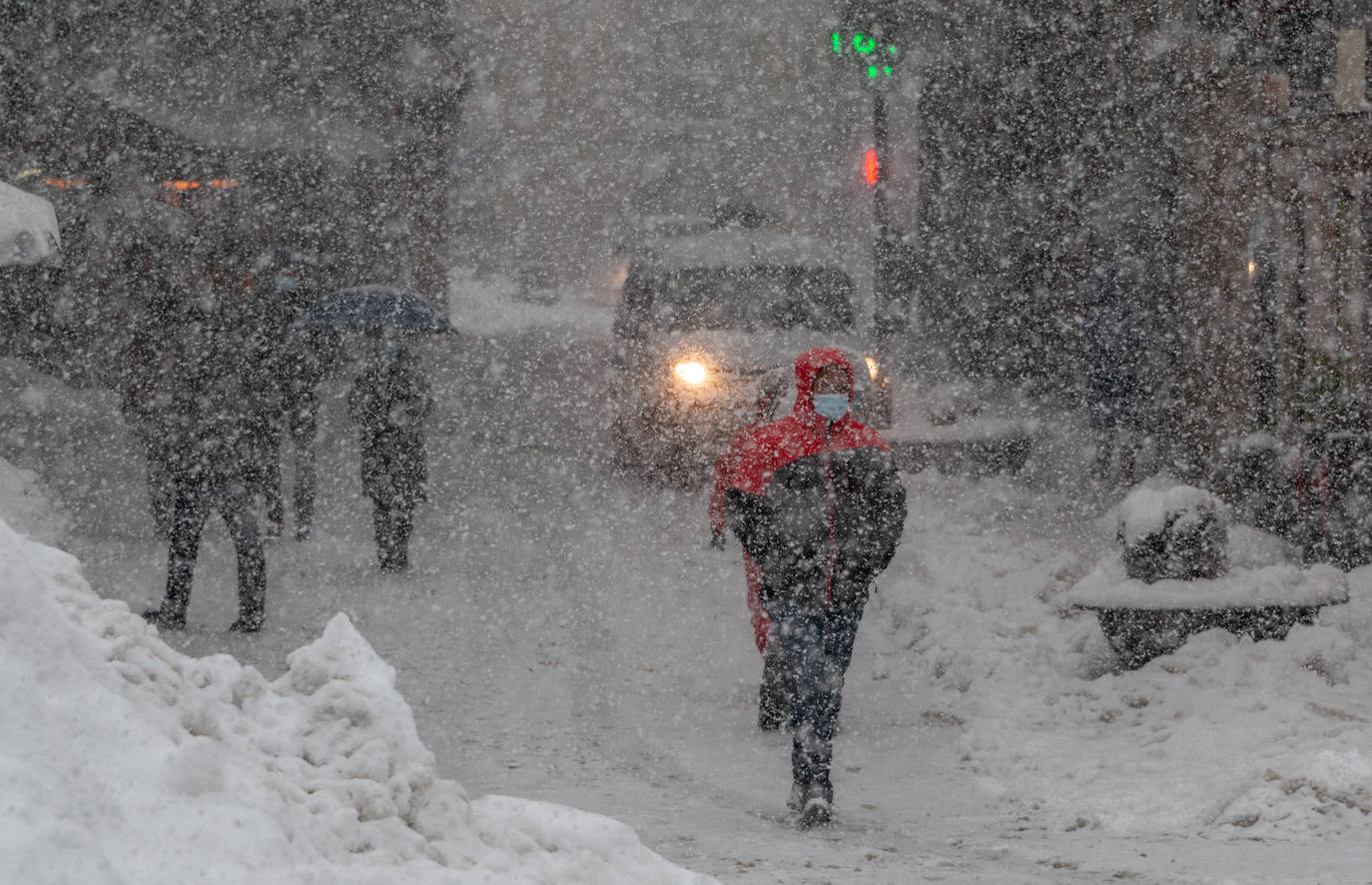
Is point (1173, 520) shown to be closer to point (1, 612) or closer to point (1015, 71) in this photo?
point (1, 612)

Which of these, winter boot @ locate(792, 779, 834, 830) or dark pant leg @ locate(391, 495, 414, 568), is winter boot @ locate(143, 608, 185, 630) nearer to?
dark pant leg @ locate(391, 495, 414, 568)

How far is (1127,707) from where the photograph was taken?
6980 millimetres

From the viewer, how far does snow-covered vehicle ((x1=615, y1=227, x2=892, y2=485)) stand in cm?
1288

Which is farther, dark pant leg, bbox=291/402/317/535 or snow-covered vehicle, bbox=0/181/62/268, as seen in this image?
dark pant leg, bbox=291/402/317/535

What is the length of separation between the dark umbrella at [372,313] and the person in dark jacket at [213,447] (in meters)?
2.36

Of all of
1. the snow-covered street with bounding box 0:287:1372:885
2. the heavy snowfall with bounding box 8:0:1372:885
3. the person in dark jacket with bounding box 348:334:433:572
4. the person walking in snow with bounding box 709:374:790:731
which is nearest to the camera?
the heavy snowfall with bounding box 8:0:1372:885

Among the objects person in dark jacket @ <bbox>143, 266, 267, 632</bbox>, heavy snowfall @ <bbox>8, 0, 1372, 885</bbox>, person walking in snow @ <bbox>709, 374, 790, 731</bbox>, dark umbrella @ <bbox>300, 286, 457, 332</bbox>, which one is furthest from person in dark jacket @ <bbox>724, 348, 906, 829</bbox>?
dark umbrella @ <bbox>300, 286, 457, 332</bbox>

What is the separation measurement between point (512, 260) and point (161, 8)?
2050 cm

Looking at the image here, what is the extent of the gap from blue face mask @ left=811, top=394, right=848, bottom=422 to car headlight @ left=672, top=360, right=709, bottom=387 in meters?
7.08

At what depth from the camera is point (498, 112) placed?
3959cm

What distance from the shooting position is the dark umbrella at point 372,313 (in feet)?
35.8

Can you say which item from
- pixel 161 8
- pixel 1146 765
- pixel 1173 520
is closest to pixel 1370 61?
pixel 1173 520

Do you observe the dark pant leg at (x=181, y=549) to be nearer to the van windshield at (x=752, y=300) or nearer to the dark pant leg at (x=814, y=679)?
the dark pant leg at (x=814, y=679)

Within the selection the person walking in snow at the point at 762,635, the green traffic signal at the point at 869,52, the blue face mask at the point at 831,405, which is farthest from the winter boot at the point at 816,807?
the green traffic signal at the point at 869,52
